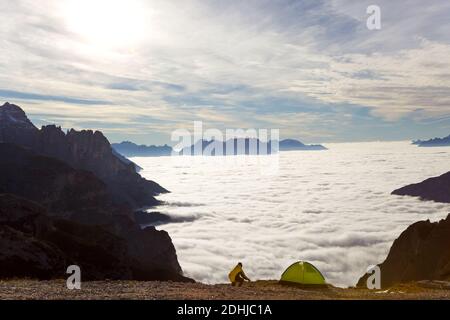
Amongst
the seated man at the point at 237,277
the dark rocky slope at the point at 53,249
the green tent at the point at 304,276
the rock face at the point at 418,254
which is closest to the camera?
the seated man at the point at 237,277

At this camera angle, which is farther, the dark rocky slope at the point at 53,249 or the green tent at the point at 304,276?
the dark rocky slope at the point at 53,249

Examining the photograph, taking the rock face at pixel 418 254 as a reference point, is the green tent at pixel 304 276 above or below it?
above

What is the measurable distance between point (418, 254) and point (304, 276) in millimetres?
65218

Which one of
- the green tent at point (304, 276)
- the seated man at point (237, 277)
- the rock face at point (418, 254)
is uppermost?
the seated man at point (237, 277)

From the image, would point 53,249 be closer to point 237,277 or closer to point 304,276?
point 237,277

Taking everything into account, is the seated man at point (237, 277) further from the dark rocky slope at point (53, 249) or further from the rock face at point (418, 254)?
the rock face at point (418, 254)

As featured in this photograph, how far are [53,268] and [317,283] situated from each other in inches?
2253

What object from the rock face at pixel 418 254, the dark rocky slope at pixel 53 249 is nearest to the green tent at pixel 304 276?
the dark rocky slope at pixel 53 249

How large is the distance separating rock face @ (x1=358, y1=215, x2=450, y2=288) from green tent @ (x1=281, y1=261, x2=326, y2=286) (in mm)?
46193

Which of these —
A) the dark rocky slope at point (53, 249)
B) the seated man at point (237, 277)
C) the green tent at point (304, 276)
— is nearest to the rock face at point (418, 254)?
the green tent at point (304, 276)

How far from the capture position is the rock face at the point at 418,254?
84.3m

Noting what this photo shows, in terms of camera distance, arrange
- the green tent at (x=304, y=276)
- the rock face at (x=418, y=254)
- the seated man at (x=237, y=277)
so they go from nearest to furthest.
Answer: the seated man at (x=237, y=277) → the green tent at (x=304, y=276) → the rock face at (x=418, y=254)

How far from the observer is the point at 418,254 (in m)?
89.0

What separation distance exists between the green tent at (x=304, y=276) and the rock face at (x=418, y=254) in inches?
1819
